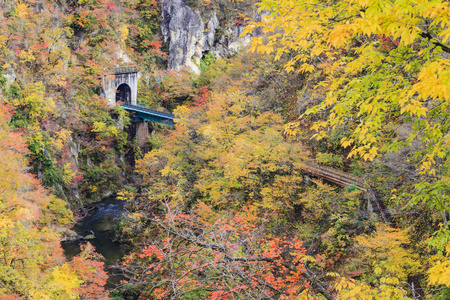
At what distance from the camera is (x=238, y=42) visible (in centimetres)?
4128

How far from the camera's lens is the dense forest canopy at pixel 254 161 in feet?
11.4

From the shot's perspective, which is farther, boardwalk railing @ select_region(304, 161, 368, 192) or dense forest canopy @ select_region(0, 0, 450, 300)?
boardwalk railing @ select_region(304, 161, 368, 192)

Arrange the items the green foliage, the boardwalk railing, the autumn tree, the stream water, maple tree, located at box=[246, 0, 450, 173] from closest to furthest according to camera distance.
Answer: maple tree, located at box=[246, 0, 450, 173], the autumn tree, the boardwalk railing, the green foliage, the stream water

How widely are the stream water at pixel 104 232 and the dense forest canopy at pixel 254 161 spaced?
2.53ft

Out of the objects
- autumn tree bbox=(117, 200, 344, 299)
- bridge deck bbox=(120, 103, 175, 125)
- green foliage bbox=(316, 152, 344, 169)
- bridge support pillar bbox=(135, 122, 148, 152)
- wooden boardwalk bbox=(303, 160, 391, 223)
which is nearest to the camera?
autumn tree bbox=(117, 200, 344, 299)

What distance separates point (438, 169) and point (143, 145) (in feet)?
102

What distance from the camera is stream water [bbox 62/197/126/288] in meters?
17.7

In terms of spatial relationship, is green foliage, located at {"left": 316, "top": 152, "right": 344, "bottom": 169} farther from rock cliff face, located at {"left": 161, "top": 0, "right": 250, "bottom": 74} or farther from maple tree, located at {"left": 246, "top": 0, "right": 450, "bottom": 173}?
rock cliff face, located at {"left": 161, "top": 0, "right": 250, "bottom": 74}

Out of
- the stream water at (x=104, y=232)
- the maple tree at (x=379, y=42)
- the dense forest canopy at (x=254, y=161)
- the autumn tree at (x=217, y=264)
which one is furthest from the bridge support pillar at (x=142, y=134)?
the maple tree at (x=379, y=42)

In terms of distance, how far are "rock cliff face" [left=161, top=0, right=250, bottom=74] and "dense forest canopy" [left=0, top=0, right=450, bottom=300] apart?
4194 millimetres

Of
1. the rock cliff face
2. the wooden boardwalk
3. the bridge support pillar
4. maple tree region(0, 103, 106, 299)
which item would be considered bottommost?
the bridge support pillar

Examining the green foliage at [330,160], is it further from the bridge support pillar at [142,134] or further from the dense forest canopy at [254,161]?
the bridge support pillar at [142,134]

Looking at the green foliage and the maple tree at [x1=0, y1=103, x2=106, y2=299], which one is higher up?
the green foliage

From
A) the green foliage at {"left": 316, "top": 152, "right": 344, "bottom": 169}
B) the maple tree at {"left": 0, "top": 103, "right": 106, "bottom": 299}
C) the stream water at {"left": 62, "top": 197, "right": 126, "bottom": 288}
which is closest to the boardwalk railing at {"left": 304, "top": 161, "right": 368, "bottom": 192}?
the green foliage at {"left": 316, "top": 152, "right": 344, "bottom": 169}
